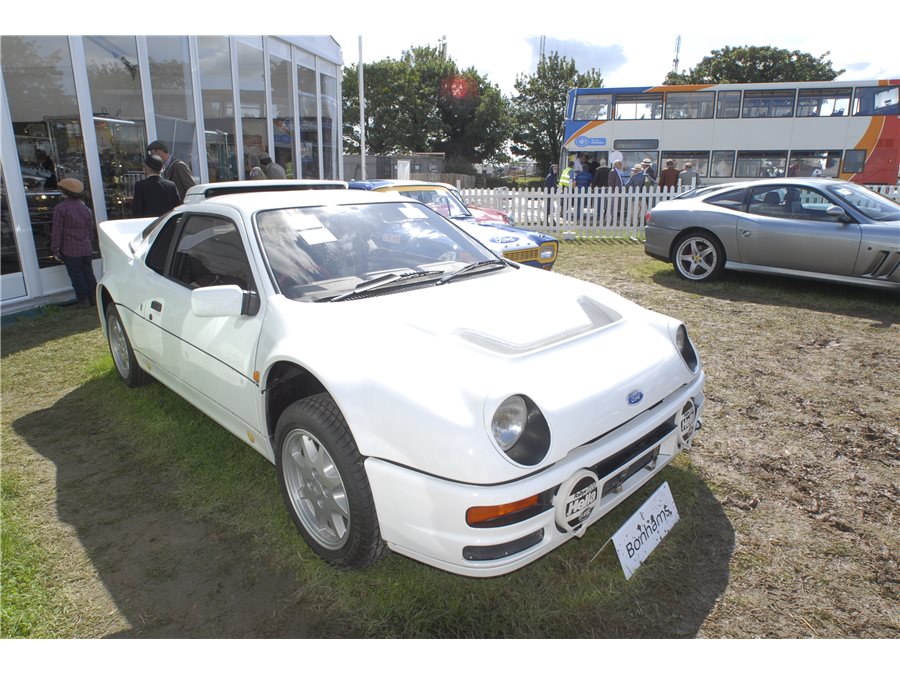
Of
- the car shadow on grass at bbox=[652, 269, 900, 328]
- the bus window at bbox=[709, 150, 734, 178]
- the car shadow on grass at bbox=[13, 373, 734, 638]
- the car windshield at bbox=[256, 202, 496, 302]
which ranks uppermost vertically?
the bus window at bbox=[709, 150, 734, 178]

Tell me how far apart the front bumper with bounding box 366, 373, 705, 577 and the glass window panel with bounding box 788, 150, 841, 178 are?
18.0 metres

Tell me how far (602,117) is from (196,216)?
1657 cm

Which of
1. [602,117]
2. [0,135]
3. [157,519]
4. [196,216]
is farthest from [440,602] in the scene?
[602,117]

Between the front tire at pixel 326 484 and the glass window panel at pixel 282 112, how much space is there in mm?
10844

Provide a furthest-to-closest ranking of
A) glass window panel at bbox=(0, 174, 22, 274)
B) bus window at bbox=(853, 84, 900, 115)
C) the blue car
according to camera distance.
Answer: bus window at bbox=(853, 84, 900, 115)
glass window panel at bbox=(0, 174, 22, 274)
the blue car

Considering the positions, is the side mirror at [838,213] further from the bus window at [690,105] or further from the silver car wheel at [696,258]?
the bus window at [690,105]

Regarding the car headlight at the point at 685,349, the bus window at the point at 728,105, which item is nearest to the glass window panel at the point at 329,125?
the bus window at the point at 728,105

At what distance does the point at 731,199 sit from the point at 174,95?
8.80 m

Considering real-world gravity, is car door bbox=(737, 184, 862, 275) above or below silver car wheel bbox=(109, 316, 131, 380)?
above

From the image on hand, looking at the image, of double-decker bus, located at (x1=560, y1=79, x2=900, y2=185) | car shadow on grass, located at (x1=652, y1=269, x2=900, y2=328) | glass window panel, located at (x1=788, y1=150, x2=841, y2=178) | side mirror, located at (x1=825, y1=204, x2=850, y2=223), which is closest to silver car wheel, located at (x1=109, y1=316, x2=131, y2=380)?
car shadow on grass, located at (x1=652, y1=269, x2=900, y2=328)

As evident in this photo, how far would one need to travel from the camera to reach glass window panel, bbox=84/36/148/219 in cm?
785

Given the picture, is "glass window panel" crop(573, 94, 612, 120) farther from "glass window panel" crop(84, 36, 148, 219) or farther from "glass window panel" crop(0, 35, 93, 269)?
"glass window panel" crop(0, 35, 93, 269)

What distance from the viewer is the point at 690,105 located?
16.8 meters

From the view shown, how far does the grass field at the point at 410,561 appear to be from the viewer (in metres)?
2.27
